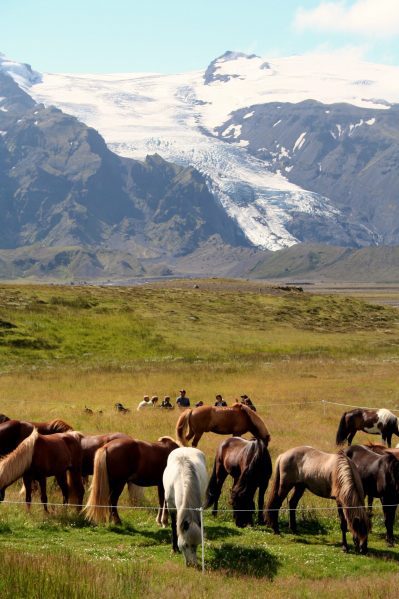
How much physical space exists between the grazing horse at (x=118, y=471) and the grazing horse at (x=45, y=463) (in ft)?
3.39

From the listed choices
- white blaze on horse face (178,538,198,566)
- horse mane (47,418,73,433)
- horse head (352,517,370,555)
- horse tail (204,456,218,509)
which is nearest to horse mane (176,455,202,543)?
white blaze on horse face (178,538,198,566)

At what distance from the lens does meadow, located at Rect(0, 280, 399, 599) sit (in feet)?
49.7

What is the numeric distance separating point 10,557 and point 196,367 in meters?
48.7

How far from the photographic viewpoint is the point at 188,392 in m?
50.9

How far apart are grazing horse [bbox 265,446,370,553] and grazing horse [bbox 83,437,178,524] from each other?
2.86 m

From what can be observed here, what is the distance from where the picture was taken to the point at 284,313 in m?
112

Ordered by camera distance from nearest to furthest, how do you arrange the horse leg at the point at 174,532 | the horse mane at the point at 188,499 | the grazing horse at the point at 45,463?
the horse mane at the point at 188,499
the horse leg at the point at 174,532
the grazing horse at the point at 45,463

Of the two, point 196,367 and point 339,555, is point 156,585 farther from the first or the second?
point 196,367

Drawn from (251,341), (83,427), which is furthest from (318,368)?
(83,427)

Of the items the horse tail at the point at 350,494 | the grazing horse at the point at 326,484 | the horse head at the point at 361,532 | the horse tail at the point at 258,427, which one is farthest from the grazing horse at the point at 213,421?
the horse head at the point at 361,532

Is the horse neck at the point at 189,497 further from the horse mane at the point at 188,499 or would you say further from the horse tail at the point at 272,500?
the horse tail at the point at 272,500

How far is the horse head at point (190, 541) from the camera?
16062mm

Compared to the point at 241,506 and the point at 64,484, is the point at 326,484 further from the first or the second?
the point at 64,484

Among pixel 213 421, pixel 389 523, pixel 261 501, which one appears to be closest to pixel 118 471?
pixel 261 501
